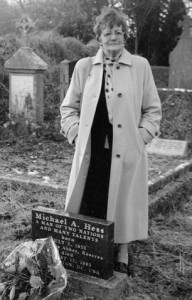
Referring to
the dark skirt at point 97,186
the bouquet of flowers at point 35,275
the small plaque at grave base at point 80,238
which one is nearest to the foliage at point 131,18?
the dark skirt at point 97,186

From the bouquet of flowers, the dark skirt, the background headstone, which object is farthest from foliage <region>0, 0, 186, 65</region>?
the bouquet of flowers

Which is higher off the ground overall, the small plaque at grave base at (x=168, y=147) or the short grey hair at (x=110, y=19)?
the short grey hair at (x=110, y=19)

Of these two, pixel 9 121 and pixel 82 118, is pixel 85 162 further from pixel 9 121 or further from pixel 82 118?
pixel 9 121

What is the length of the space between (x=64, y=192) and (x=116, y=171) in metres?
1.97

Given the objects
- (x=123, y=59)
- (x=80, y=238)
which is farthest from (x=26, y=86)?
(x=80, y=238)

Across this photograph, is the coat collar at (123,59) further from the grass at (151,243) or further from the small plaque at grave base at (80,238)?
the grass at (151,243)

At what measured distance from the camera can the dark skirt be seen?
3457 mm

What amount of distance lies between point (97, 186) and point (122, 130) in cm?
49

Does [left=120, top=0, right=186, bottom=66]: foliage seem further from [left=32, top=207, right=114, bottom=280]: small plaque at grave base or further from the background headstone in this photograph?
[left=32, top=207, right=114, bottom=280]: small plaque at grave base

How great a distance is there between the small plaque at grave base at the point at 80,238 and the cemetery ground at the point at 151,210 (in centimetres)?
32

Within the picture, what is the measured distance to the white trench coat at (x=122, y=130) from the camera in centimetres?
335

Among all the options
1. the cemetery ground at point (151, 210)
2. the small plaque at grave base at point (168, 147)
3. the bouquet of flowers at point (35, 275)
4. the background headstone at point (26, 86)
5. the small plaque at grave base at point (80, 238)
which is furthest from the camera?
the background headstone at point (26, 86)

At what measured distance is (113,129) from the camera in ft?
11.0

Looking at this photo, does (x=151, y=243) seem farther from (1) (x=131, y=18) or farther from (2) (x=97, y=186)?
(1) (x=131, y=18)
